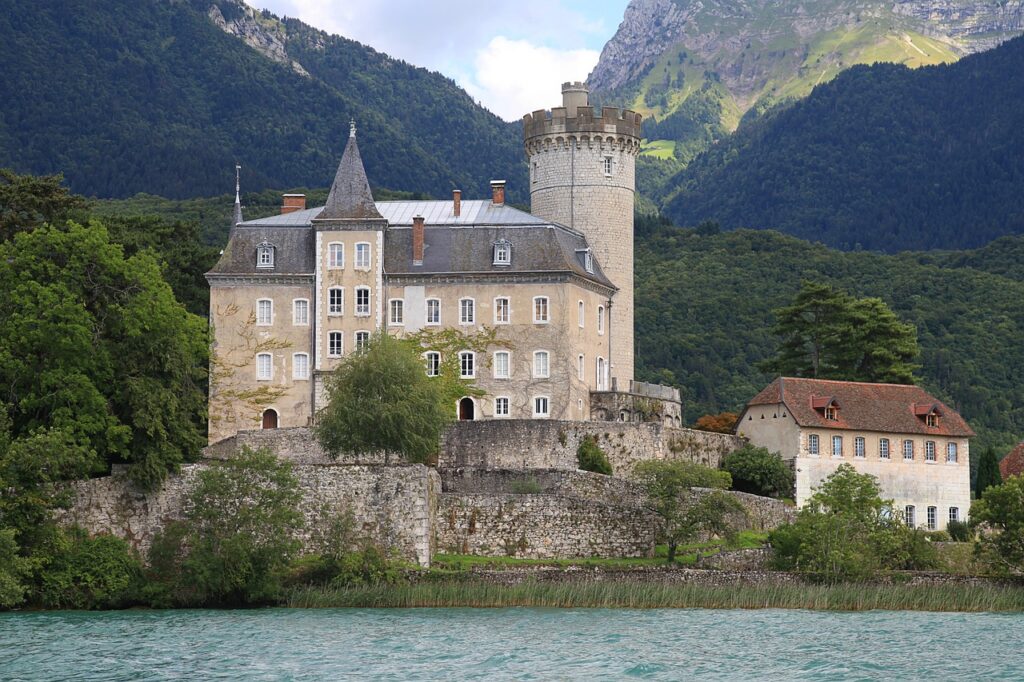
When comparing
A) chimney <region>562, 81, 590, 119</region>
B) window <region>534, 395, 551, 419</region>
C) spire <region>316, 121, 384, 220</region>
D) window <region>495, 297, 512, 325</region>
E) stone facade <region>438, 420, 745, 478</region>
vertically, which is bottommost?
stone facade <region>438, 420, 745, 478</region>

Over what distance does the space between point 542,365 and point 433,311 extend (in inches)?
176

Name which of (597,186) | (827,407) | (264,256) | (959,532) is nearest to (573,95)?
(597,186)

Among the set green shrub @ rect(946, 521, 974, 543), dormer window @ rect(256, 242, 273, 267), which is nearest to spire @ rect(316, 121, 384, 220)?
dormer window @ rect(256, 242, 273, 267)

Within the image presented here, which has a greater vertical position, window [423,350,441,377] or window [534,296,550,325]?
window [534,296,550,325]

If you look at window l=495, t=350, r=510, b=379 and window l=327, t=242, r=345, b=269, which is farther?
window l=327, t=242, r=345, b=269

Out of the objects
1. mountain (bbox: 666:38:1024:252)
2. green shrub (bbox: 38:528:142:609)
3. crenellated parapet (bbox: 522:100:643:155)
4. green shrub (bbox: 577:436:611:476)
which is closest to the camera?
green shrub (bbox: 38:528:142:609)

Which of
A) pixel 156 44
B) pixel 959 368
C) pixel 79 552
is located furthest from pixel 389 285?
pixel 156 44

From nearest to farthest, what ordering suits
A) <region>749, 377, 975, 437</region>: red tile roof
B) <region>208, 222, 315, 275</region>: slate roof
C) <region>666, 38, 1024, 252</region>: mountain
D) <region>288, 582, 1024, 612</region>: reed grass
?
<region>288, 582, 1024, 612</region>: reed grass < <region>749, 377, 975, 437</region>: red tile roof < <region>208, 222, 315, 275</region>: slate roof < <region>666, 38, 1024, 252</region>: mountain

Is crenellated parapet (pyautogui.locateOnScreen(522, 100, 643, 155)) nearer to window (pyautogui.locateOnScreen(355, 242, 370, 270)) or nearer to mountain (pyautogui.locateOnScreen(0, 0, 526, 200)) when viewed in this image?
window (pyautogui.locateOnScreen(355, 242, 370, 270))

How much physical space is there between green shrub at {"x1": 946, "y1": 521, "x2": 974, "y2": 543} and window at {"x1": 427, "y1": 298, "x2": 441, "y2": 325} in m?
19.5

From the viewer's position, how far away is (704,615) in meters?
45.5

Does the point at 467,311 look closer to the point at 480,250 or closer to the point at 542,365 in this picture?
the point at 480,250

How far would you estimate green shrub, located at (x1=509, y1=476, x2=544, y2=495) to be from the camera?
176ft

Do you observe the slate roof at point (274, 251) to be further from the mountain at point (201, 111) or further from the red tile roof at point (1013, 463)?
the mountain at point (201, 111)
